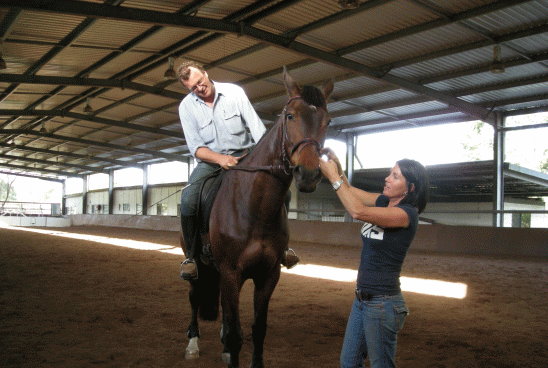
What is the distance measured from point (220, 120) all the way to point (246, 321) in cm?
274

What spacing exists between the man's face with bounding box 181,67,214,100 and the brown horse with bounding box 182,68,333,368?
0.70m

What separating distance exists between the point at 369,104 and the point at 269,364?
16.3 meters

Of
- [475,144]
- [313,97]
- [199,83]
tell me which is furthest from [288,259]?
[475,144]

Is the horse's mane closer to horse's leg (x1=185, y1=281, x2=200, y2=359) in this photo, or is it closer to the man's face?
the man's face

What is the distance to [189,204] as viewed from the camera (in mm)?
4016

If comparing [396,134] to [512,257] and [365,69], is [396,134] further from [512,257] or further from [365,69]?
[512,257]

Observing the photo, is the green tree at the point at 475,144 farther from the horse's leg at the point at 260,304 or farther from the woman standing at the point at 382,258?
the woman standing at the point at 382,258

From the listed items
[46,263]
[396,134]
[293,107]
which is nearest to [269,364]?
[293,107]

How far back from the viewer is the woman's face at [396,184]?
9.03 feet

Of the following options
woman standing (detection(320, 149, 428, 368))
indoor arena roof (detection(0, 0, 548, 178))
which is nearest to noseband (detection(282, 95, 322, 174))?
woman standing (detection(320, 149, 428, 368))

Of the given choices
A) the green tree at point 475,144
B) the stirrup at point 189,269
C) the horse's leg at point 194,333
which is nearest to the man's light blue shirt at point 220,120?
the stirrup at point 189,269

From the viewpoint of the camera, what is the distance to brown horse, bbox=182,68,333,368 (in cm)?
323

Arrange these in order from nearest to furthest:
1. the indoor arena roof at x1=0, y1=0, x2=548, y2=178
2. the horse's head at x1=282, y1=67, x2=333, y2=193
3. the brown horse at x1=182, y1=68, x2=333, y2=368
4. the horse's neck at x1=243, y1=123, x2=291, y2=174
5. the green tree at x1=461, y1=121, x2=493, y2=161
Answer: the horse's head at x1=282, y1=67, x2=333, y2=193 < the brown horse at x1=182, y1=68, x2=333, y2=368 < the horse's neck at x1=243, y1=123, x2=291, y2=174 < the indoor arena roof at x1=0, y1=0, x2=548, y2=178 < the green tree at x1=461, y1=121, x2=493, y2=161

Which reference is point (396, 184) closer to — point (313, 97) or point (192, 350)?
point (313, 97)
